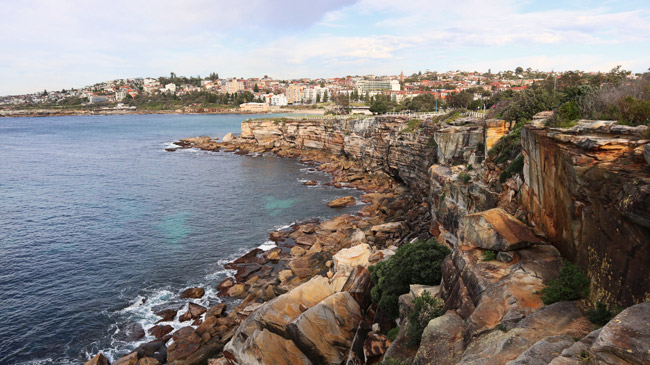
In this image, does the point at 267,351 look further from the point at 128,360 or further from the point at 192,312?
the point at 192,312

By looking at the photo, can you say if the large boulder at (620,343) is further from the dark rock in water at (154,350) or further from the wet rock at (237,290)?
the wet rock at (237,290)

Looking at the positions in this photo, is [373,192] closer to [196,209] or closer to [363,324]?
[196,209]

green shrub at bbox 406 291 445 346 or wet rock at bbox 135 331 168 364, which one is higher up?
green shrub at bbox 406 291 445 346

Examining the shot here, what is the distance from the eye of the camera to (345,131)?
80875 mm

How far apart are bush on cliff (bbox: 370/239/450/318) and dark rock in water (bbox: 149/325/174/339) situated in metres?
14.8

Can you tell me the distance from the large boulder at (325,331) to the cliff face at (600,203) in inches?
426

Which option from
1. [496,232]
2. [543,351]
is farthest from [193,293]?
[543,351]

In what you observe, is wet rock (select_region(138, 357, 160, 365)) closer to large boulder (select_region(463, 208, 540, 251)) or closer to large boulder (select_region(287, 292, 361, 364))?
large boulder (select_region(287, 292, 361, 364))

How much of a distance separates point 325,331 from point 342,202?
3206cm

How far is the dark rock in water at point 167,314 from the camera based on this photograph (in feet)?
90.5

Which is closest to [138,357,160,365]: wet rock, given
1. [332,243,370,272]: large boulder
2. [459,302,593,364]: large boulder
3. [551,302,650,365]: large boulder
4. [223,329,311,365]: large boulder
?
[223,329,311,365]: large boulder

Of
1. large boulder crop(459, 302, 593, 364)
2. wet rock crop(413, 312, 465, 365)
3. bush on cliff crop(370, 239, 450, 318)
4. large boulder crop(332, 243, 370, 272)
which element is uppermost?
large boulder crop(459, 302, 593, 364)

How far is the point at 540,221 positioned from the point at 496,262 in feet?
11.7

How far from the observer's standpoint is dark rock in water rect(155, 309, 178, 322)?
2759cm
